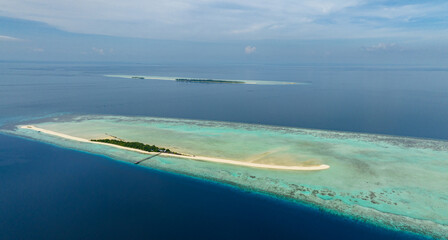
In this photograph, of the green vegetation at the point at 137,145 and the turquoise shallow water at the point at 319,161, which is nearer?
the turquoise shallow water at the point at 319,161

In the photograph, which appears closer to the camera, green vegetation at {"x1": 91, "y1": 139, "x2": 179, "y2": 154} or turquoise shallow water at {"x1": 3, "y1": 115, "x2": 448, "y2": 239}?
turquoise shallow water at {"x1": 3, "y1": 115, "x2": 448, "y2": 239}

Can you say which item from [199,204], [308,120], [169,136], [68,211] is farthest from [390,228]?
[308,120]

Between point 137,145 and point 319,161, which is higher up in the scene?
point 137,145

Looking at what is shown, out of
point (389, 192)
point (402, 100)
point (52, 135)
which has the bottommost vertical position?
point (389, 192)

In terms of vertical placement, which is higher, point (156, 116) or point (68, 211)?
point (156, 116)

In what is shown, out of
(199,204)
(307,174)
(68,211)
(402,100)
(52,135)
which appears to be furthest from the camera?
(402,100)

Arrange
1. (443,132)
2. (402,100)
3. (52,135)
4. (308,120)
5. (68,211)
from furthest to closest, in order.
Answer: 1. (402,100)
2. (308,120)
3. (443,132)
4. (52,135)
5. (68,211)

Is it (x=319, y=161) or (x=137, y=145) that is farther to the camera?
(x=137, y=145)

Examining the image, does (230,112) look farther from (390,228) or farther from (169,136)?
(390,228)
